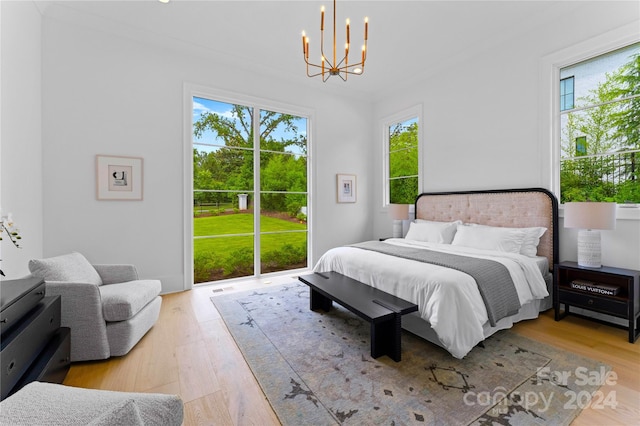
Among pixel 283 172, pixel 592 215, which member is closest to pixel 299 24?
pixel 283 172

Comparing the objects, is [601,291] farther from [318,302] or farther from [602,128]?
[318,302]

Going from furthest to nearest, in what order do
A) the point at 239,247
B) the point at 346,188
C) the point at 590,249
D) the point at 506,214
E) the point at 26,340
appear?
the point at 346,188 → the point at 239,247 → the point at 506,214 → the point at 590,249 → the point at 26,340

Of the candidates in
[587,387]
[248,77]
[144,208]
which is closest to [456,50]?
[248,77]

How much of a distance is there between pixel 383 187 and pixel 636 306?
365cm

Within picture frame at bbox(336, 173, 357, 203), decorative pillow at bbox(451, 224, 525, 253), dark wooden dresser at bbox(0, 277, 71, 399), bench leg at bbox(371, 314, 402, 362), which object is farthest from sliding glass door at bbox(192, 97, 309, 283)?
bench leg at bbox(371, 314, 402, 362)

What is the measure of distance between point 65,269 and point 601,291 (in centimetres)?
452

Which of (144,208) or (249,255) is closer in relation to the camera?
(144,208)

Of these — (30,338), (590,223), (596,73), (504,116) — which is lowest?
(30,338)

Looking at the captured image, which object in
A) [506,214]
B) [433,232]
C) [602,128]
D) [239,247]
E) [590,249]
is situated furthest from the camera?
[239,247]

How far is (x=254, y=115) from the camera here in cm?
448

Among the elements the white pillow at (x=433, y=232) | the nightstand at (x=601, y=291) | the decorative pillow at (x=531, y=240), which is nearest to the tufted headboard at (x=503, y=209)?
the decorative pillow at (x=531, y=240)

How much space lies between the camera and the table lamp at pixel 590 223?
2512 mm

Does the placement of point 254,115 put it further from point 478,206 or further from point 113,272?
point 478,206

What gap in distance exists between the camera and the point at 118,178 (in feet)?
11.3
